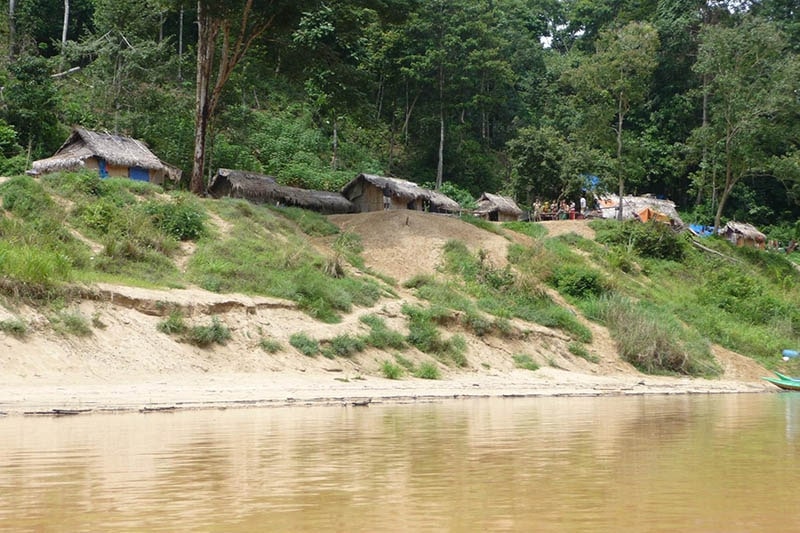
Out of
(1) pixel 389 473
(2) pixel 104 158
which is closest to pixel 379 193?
(2) pixel 104 158

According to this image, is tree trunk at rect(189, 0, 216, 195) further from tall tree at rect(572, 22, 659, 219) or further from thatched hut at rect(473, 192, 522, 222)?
tall tree at rect(572, 22, 659, 219)

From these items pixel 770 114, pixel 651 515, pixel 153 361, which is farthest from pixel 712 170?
pixel 651 515

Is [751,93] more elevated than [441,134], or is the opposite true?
[751,93]

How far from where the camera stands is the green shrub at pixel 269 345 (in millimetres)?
23922

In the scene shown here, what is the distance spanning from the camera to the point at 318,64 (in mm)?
37344

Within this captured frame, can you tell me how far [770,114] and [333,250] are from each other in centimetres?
2657

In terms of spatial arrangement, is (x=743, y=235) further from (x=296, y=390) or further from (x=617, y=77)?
(x=296, y=390)

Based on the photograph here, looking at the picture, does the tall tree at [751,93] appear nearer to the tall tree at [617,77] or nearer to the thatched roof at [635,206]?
the tall tree at [617,77]

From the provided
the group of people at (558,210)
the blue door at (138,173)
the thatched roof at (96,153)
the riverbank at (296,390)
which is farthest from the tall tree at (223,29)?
the group of people at (558,210)

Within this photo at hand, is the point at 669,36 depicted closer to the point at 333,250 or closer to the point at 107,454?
the point at 333,250

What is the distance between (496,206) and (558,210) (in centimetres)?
383

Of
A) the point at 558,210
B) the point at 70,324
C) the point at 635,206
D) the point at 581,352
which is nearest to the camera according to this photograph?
the point at 70,324

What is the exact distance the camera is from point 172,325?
22.9m

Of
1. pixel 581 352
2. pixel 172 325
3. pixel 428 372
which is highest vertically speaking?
pixel 172 325
